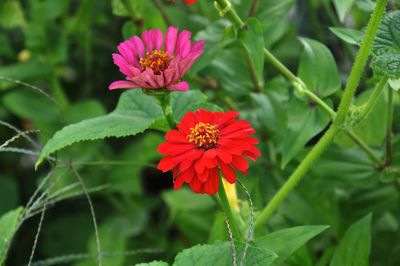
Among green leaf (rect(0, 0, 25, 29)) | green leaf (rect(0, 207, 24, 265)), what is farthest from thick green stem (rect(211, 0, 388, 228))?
green leaf (rect(0, 0, 25, 29))

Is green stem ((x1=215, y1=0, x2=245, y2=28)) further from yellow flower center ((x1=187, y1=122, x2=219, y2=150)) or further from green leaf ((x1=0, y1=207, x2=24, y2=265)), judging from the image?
green leaf ((x1=0, y1=207, x2=24, y2=265))

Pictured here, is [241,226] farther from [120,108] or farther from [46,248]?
[46,248]

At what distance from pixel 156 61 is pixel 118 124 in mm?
60

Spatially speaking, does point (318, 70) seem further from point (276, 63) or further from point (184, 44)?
point (184, 44)

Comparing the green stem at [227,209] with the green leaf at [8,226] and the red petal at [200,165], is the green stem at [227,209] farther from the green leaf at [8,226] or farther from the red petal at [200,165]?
the green leaf at [8,226]

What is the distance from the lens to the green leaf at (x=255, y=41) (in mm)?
624

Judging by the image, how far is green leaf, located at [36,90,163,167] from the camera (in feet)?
1.78

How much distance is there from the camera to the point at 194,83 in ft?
2.97

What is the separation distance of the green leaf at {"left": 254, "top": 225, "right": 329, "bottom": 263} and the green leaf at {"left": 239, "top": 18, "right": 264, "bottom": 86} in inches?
5.6

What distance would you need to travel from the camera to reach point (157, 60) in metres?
0.56

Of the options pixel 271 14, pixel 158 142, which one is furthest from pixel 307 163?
pixel 158 142

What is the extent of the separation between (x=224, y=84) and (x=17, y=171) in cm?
57

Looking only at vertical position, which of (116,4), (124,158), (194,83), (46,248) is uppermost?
(116,4)

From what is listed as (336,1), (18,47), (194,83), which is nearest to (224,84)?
(194,83)
